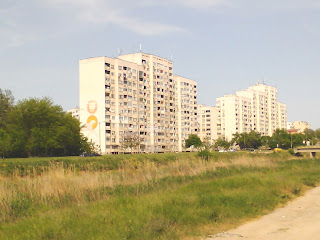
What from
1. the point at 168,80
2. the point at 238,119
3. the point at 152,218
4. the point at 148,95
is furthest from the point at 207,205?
the point at 238,119

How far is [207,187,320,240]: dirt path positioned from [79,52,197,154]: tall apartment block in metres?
93.8

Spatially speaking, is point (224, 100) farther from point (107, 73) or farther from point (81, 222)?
point (81, 222)

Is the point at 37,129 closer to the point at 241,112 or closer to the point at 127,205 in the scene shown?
the point at 127,205

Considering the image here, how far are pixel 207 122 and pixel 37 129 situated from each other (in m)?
120

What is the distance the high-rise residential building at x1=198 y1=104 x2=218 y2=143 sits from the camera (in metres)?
180

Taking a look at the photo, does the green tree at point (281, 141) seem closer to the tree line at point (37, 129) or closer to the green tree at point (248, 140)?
the green tree at point (248, 140)

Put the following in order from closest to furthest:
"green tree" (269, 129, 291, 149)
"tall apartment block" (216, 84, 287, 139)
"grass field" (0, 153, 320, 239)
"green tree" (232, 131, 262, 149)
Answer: "grass field" (0, 153, 320, 239), "green tree" (269, 129, 291, 149), "green tree" (232, 131, 262, 149), "tall apartment block" (216, 84, 287, 139)

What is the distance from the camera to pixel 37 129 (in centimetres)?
7281

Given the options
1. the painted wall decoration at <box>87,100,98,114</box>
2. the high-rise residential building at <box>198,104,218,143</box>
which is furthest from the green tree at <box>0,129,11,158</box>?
the high-rise residential building at <box>198,104,218,143</box>

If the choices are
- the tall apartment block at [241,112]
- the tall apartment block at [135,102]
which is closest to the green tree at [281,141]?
the tall apartment block at [241,112]

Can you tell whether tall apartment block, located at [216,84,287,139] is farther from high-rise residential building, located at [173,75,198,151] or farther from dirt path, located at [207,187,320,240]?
dirt path, located at [207,187,320,240]

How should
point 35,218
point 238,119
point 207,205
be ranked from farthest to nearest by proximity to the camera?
1. point 238,119
2. point 207,205
3. point 35,218

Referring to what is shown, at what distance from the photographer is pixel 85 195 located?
1589cm

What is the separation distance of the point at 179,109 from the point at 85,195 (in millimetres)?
125770
